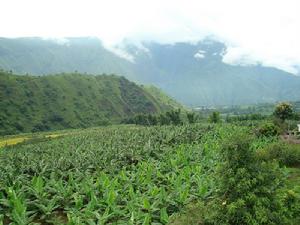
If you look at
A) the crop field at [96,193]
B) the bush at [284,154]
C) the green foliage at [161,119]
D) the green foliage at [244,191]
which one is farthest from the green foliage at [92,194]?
the green foliage at [161,119]

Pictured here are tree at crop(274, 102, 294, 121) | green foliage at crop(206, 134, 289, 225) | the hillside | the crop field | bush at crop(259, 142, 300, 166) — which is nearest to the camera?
green foliage at crop(206, 134, 289, 225)

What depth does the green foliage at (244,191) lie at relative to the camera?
12.8 m

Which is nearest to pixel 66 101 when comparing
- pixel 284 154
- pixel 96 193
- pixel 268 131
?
pixel 268 131

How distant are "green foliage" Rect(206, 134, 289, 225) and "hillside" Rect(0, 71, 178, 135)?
10662cm

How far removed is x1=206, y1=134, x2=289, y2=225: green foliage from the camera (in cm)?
1277

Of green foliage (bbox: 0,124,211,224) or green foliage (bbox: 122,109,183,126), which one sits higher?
green foliage (bbox: 0,124,211,224)

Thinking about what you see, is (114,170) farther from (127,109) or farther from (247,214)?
(127,109)

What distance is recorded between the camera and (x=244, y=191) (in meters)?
→ 13.1

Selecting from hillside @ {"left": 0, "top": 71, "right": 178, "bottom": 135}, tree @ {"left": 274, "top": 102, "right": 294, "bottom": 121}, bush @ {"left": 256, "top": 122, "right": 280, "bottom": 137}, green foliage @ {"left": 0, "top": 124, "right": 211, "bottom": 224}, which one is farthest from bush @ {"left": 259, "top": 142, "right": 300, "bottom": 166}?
hillside @ {"left": 0, "top": 71, "right": 178, "bottom": 135}

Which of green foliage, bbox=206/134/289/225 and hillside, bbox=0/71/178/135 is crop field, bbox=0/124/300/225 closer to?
green foliage, bbox=206/134/289/225

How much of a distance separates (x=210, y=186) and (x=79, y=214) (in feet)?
21.4

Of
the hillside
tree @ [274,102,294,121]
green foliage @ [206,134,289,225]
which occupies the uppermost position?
green foliage @ [206,134,289,225]

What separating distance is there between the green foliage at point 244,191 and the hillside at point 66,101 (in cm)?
10662

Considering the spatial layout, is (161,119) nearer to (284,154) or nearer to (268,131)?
(268,131)
